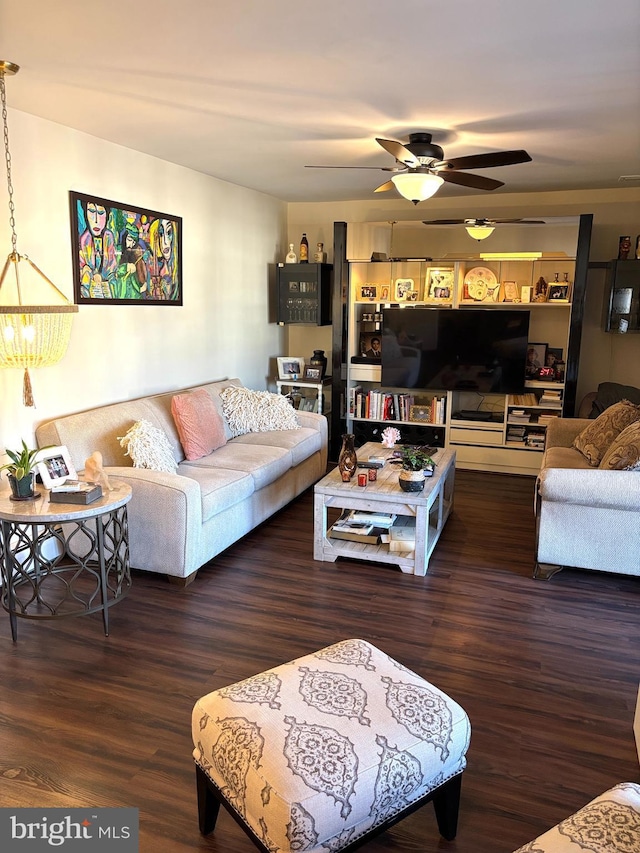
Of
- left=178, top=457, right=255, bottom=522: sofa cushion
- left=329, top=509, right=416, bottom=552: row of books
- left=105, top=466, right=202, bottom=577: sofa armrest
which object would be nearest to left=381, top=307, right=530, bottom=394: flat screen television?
left=329, top=509, right=416, bottom=552: row of books

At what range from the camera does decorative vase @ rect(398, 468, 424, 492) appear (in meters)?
3.88

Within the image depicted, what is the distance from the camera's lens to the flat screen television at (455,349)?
5.99 m

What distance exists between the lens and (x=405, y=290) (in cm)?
625

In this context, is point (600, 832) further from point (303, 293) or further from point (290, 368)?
point (303, 293)

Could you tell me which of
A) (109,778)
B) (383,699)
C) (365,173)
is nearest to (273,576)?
(109,778)

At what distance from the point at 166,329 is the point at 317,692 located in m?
3.64

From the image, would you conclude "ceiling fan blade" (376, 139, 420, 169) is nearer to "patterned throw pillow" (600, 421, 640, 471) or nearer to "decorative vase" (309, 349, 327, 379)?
"patterned throw pillow" (600, 421, 640, 471)

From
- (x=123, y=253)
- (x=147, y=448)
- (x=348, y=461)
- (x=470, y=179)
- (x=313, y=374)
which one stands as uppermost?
(x=470, y=179)

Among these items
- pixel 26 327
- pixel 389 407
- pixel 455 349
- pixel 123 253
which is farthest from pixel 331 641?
pixel 455 349

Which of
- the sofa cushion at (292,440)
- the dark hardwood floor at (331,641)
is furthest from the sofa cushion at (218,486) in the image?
the sofa cushion at (292,440)

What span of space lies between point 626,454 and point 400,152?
6.71ft

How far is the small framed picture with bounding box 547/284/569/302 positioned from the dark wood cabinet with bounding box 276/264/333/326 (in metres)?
2.15

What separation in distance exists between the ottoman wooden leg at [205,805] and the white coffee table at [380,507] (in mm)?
2116

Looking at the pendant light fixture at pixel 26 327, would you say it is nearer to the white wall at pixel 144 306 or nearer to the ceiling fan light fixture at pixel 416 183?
the white wall at pixel 144 306
